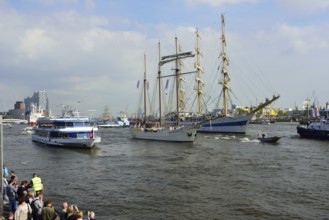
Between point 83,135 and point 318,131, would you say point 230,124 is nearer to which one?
A: point 318,131

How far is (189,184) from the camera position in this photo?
30.1 metres

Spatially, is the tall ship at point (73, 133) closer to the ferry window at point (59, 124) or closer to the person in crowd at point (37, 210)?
the ferry window at point (59, 124)

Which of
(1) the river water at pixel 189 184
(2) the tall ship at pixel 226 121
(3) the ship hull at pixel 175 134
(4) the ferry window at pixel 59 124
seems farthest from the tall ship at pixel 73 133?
(2) the tall ship at pixel 226 121

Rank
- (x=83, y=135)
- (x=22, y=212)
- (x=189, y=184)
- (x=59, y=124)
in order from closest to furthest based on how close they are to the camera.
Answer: (x=22, y=212) < (x=189, y=184) < (x=83, y=135) < (x=59, y=124)

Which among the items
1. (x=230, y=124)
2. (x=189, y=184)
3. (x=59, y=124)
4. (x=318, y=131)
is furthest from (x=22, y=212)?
(x=230, y=124)

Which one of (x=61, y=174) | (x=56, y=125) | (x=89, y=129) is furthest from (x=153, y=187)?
(x=56, y=125)

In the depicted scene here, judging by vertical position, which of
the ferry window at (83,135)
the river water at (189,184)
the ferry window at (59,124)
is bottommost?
the river water at (189,184)

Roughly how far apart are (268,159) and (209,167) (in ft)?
31.7

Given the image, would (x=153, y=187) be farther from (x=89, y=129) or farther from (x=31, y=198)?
(x=89, y=129)

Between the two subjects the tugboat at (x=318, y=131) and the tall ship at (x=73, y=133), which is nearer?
the tall ship at (x=73, y=133)

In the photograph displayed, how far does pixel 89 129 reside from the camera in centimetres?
5941

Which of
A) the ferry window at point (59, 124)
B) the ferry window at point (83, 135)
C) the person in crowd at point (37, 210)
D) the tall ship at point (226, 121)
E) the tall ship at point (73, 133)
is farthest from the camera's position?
the tall ship at point (226, 121)

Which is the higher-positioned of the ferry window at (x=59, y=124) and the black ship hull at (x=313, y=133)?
the ferry window at (x=59, y=124)

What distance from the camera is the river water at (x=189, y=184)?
73.6 feet
